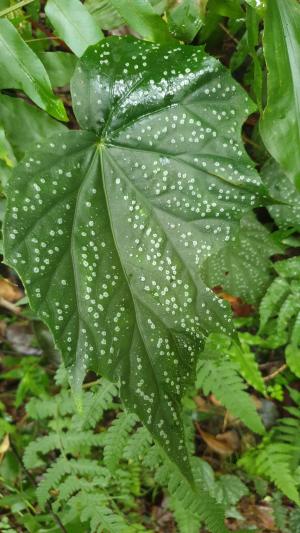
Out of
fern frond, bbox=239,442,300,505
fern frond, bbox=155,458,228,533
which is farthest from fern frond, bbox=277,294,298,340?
fern frond, bbox=155,458,228,533

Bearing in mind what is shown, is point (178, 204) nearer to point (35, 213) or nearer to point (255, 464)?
point (35, 213)

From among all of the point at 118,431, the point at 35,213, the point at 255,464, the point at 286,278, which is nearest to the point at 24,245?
the point at 35,213

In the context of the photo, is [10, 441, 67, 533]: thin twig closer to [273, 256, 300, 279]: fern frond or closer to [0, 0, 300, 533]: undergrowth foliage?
[0, 0, 300, 533]: undergrowth foliage

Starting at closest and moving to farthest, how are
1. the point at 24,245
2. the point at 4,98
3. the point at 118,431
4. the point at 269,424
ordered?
the point at 24,245
the point at 4,98
the point at 118,431
the point at 269,424

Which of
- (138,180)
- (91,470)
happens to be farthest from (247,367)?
(138,180)

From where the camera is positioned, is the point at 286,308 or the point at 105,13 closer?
the point at 105,13

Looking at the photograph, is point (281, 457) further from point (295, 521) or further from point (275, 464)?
point (295, 521)

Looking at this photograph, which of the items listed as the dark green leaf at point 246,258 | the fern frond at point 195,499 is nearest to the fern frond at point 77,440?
the fern frond at point 195,499
